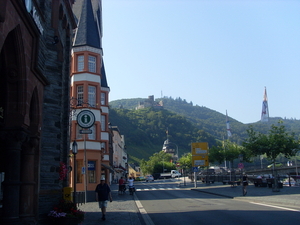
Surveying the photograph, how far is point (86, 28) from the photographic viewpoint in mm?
30859

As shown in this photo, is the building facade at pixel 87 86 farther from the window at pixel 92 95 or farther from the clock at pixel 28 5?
the clock at pixel 28 5

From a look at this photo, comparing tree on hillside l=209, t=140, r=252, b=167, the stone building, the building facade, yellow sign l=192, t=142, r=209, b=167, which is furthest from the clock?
tree on hillside l=209, t=140, r=252, b=167

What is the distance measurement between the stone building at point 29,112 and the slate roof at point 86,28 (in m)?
15.6

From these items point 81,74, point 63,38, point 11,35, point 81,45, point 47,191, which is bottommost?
point 47,191

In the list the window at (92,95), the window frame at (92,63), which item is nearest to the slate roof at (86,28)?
the window frame at (92,63)

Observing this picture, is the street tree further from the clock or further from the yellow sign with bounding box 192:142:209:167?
the clock

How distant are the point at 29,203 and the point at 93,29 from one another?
910 inches

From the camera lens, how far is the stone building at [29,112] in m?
9.48

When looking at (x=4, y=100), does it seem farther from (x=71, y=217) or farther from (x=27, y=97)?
(x=71, y=217)

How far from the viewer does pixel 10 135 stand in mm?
9539

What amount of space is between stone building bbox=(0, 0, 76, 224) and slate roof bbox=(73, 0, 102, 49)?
15560 mm

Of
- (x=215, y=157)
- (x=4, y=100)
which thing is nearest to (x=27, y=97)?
(x=4, y=100)

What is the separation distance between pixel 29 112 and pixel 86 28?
20.4 meters

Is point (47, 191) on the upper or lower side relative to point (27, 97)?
lower
